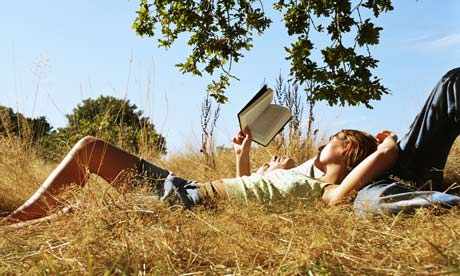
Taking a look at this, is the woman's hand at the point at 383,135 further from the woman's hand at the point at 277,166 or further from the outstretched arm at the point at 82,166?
the outstretched arm at the point at 82,166

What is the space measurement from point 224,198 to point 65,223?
3.09 feet

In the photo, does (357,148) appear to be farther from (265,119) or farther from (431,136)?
(265,119)

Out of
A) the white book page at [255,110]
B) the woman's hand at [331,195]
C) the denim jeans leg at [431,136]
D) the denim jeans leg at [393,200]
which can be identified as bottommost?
the denim jeans leg at [393,200]

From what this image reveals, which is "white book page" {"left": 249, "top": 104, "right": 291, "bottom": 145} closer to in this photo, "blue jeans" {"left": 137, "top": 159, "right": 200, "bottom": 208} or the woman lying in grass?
the woman lying in grass

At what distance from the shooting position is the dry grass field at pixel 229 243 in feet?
5.34

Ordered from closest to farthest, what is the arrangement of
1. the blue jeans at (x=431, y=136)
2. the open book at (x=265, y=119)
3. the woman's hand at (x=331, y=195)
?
the woman's hand at (x=331, y=195) → the blue jeans at (x=431, y=136) → the open book at (x=265, y=119)

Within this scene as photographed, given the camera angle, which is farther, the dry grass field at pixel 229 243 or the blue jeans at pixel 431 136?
the blue jeans at pixel 431 136

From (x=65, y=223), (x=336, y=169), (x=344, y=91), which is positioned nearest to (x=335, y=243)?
(x=65, y=223)

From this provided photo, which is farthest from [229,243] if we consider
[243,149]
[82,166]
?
[243,149]

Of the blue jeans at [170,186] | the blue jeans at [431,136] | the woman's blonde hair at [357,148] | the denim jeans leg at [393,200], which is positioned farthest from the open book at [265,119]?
the denim jeans leg at [393,200]

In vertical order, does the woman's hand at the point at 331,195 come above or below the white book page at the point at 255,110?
below

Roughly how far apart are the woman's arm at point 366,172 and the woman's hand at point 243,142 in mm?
717

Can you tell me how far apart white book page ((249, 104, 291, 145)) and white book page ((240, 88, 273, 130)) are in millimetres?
37

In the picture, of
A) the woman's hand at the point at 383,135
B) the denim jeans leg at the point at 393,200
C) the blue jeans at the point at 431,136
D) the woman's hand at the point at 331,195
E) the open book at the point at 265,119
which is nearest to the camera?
the denim jeans leg at the point at 393,200
